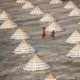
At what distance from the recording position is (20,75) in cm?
4625

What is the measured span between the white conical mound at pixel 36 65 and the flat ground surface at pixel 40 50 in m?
0.61

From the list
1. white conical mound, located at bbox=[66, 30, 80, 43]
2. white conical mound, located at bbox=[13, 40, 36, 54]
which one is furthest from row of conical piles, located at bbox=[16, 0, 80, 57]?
white conical mound, located at bbox=[13, 40, 36, 54]

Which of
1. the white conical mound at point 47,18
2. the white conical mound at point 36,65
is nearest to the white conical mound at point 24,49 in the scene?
the white conical mound at point 36,65

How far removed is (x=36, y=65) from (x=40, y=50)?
7.82 meters

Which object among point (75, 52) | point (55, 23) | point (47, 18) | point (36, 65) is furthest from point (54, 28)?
point (36, 65)

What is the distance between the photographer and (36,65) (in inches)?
1902

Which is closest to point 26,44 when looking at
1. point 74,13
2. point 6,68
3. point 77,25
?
point 6,68

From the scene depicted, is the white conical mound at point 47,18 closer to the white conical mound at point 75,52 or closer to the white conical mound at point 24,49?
the white conical mound at point 24,49

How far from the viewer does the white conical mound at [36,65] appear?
48.1 meters

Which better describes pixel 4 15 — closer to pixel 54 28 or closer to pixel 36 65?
pixel 54 28

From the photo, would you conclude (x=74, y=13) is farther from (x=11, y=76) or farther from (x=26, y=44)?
(x=11, y=76)

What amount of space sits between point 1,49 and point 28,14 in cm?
2628

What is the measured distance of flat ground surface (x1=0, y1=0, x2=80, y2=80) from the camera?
152 feet

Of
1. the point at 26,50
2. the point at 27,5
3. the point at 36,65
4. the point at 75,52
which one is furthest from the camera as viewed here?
the point at 27,5
